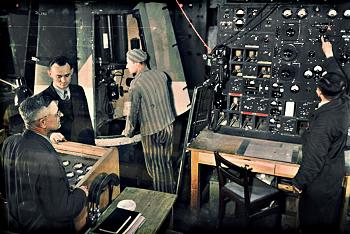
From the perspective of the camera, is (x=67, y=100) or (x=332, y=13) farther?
(x=67, y=100)

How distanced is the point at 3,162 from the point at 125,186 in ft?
3.79

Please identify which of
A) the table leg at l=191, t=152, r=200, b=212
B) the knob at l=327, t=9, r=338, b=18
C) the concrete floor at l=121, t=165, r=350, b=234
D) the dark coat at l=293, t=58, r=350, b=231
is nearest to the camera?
the dark coat at l=293, t=58, r=350, b=231

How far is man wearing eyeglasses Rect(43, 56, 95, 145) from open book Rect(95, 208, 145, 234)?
2.78 ft

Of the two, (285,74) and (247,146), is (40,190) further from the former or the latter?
(285,74)

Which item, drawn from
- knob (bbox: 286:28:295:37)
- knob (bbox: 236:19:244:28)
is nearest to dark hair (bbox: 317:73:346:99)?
knob (bbox: 286:28:295:37)

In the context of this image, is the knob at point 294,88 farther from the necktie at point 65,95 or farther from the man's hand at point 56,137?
the man's hand at point 56,137

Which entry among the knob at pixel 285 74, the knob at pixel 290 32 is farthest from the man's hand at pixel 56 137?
the knob at pixel 290 32

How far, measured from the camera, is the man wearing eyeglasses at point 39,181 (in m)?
2.85

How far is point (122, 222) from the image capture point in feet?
8.96

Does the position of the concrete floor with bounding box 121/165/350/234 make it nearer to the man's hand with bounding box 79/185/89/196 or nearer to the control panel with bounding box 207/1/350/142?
the man's hand with bounding box 79/185/89/196

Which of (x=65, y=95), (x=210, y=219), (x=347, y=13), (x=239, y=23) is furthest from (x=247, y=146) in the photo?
(x=65, y=95)

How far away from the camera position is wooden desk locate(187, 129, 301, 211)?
9.62 ft

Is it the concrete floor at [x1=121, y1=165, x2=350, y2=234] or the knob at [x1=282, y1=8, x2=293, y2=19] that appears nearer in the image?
the knob at [x1=282, y1=8, x2=293, y2=19]

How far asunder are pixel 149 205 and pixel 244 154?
935 millimetres
